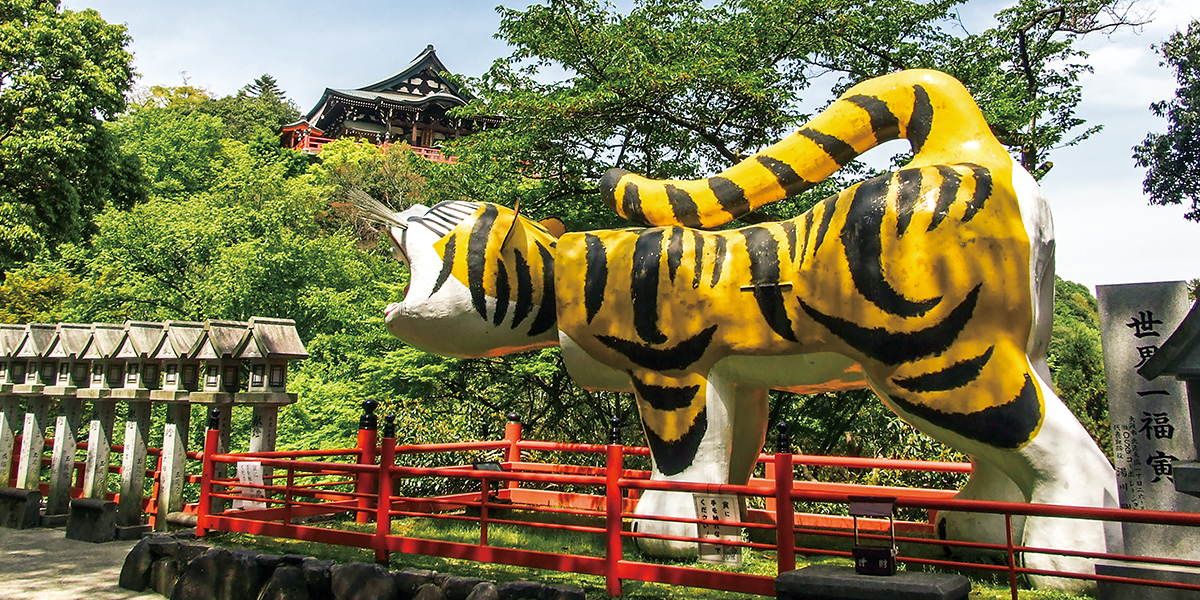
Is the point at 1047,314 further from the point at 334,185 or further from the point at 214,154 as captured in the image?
the point at 214,154

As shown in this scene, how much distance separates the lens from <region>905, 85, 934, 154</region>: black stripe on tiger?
5.43 metres

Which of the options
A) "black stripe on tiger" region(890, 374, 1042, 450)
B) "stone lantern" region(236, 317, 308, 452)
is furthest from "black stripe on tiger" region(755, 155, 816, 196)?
"stone lantern" region(236, 317, 308, 452)

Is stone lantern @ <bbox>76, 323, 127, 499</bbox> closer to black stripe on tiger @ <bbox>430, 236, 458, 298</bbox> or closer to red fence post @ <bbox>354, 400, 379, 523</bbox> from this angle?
red fence post @ <bbox>354, 400, 379, 523</bbox>

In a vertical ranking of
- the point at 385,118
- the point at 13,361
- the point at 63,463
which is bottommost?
the point at 63,463

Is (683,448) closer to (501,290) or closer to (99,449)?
(501,290)

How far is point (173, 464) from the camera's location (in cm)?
751

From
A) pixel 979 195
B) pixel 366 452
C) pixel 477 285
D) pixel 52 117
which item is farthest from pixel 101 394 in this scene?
pixel 979 195

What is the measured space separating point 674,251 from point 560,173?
6681mm

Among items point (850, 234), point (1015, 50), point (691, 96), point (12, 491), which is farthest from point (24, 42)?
point (1015, 50)

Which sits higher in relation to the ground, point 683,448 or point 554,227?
point 554,227

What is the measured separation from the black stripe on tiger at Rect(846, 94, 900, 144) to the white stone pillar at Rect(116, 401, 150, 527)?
6892mm

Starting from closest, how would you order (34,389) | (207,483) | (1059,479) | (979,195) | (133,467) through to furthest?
1. (1059,479)
2. (979,195)
3. (207,483)
4. (133,467)
5. (34,389)

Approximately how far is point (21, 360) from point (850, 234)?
30.0ft

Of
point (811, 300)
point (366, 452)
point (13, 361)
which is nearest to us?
point (811, 300)
